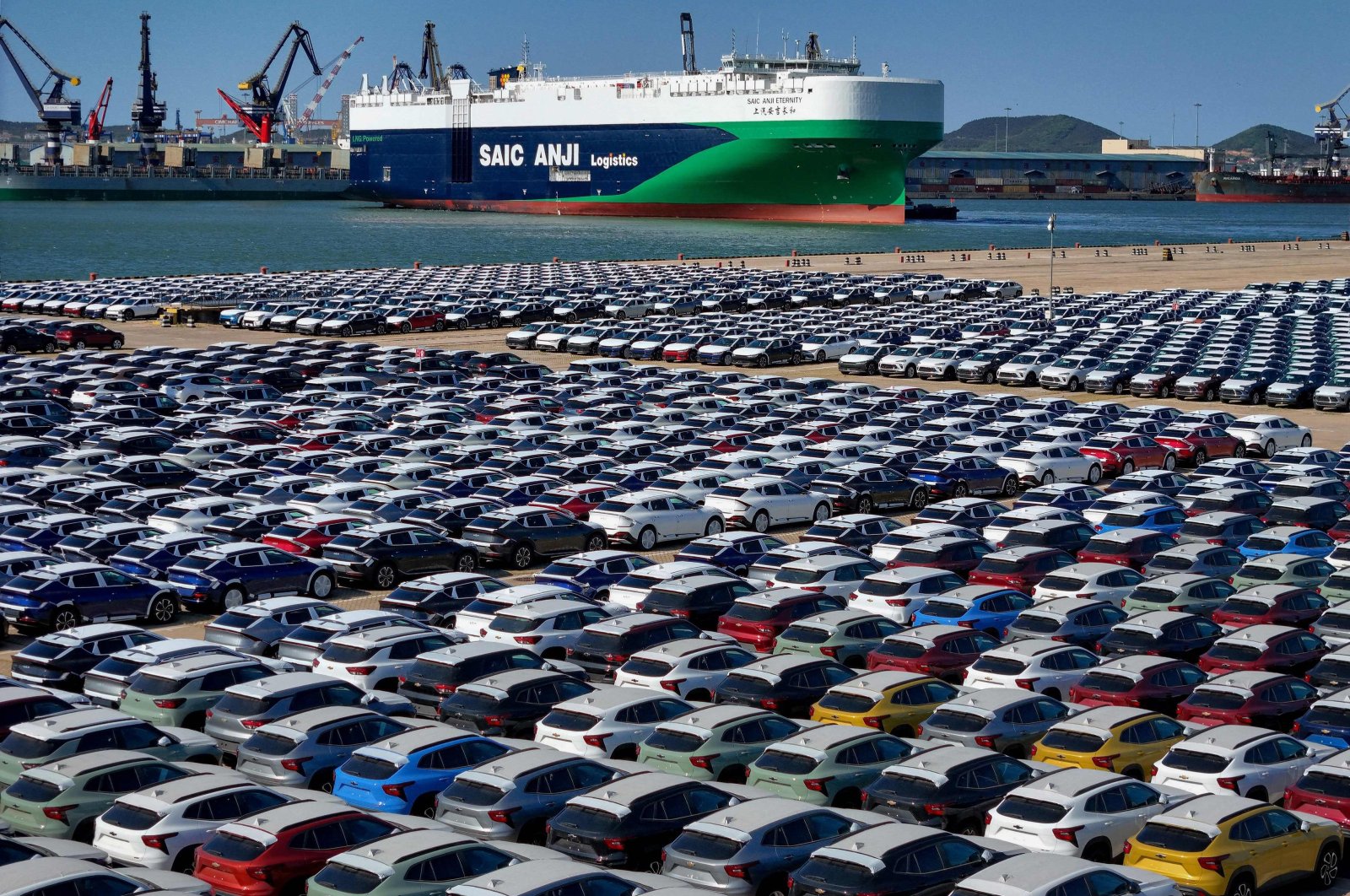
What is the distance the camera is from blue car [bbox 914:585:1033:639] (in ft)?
76.3

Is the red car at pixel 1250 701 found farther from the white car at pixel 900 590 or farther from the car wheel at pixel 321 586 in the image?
the car wheel at pixel 321 586

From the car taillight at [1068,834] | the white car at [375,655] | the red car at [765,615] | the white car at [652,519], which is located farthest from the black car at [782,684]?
the white car at [652,519]

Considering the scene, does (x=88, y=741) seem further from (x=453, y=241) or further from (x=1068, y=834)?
(x=453, y=241)

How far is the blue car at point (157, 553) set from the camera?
87.9ft

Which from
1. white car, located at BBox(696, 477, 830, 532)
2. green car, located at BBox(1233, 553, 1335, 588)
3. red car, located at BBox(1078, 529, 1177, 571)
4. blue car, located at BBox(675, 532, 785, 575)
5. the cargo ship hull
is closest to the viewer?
green car, located at BBox(1233, 553, 1335, 588)

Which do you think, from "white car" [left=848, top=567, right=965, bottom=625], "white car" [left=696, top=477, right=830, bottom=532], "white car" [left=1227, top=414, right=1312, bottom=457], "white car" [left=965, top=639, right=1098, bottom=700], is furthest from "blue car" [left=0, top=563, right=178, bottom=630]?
"white car" [left=1227, top=414, right=1312, bottom=457]

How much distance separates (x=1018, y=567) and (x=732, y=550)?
15.5 feet

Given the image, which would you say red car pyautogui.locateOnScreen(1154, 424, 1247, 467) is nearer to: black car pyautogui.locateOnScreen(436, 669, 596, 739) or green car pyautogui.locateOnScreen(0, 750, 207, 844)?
black car pyautogui.locateOnScreen(436, 669, 596, 739)

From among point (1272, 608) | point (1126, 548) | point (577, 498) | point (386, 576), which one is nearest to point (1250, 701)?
point (1272, 608)

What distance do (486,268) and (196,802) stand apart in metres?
91.3

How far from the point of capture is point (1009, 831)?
15.2 meters

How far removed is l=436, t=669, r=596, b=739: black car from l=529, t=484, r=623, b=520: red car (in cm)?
1201

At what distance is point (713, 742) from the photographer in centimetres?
1709

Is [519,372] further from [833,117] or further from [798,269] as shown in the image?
[833,117]
